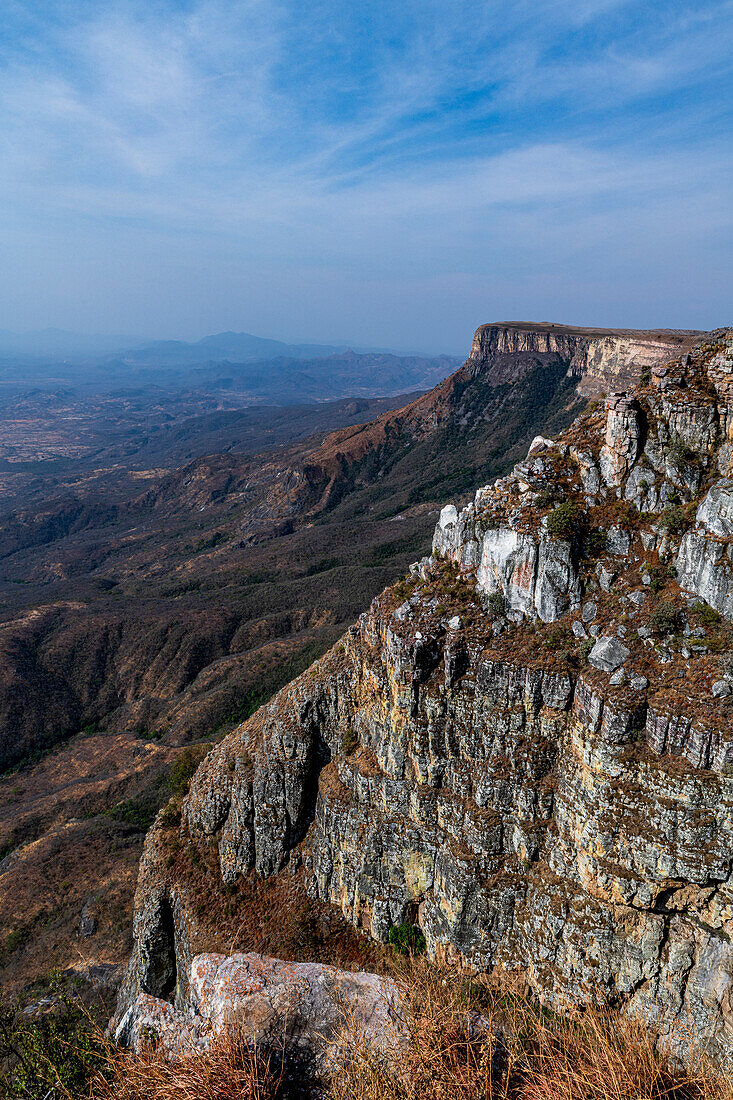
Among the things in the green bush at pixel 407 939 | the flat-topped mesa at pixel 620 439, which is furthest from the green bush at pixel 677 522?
the green bush at pixel 407 939

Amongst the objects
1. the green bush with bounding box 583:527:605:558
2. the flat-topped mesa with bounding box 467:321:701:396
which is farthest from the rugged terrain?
the green bush with bounding box 583:527:605:558

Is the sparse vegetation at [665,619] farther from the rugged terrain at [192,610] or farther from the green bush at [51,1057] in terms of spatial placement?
the rugged terrain at [192,610]

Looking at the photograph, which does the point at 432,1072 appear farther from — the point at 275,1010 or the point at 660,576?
the point at 660,576

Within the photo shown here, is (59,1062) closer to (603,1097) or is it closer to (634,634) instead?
(603,1097)

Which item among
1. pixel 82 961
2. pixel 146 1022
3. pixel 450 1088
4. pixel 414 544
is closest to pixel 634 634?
pixel 450 1088

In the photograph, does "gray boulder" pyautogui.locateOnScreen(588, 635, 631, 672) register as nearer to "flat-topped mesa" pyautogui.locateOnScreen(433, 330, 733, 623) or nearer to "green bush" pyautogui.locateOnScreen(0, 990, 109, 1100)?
"flat-topped mesa" pyautogui.locateOnScreen(433, 330, 733, 623)
